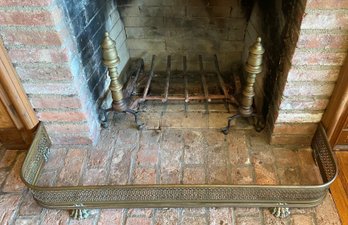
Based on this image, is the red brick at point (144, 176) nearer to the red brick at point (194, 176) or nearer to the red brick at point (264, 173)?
the red brick at point (194, 176)

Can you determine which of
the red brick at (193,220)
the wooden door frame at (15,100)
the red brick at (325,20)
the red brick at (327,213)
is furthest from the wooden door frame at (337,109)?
the wooden door frame at (15,100)

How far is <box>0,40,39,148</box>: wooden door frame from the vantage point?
1200mm

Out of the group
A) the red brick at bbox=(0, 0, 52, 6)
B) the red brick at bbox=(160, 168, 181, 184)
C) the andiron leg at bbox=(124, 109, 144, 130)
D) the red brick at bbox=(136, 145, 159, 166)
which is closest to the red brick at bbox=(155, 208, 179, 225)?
the red brick at bbox=(160, 168, 181, 184)

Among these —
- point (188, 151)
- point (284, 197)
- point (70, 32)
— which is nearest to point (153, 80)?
point (188, 151)

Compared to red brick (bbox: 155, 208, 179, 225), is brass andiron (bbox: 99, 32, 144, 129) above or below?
above

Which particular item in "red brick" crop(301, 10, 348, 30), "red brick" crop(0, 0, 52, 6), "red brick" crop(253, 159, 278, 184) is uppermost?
"red brick" crop(0, 0, 52, 6)

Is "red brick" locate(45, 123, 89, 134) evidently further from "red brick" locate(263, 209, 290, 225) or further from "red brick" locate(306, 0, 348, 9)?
"red brick" locate(306, 0, 348, 9)

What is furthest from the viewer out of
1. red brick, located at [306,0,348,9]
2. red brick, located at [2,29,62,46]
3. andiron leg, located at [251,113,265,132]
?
andiron leg, located at [251,113,265,132]

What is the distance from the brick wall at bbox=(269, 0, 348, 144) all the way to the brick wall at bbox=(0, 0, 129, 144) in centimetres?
86

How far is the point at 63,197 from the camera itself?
48.7 inches

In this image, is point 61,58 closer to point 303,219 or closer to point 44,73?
point 44,73

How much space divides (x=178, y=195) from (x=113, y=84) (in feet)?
1.96

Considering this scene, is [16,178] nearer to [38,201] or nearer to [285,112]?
[38,201]

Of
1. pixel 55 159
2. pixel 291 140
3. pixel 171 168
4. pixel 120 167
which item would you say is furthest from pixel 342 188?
pixel 55 159
